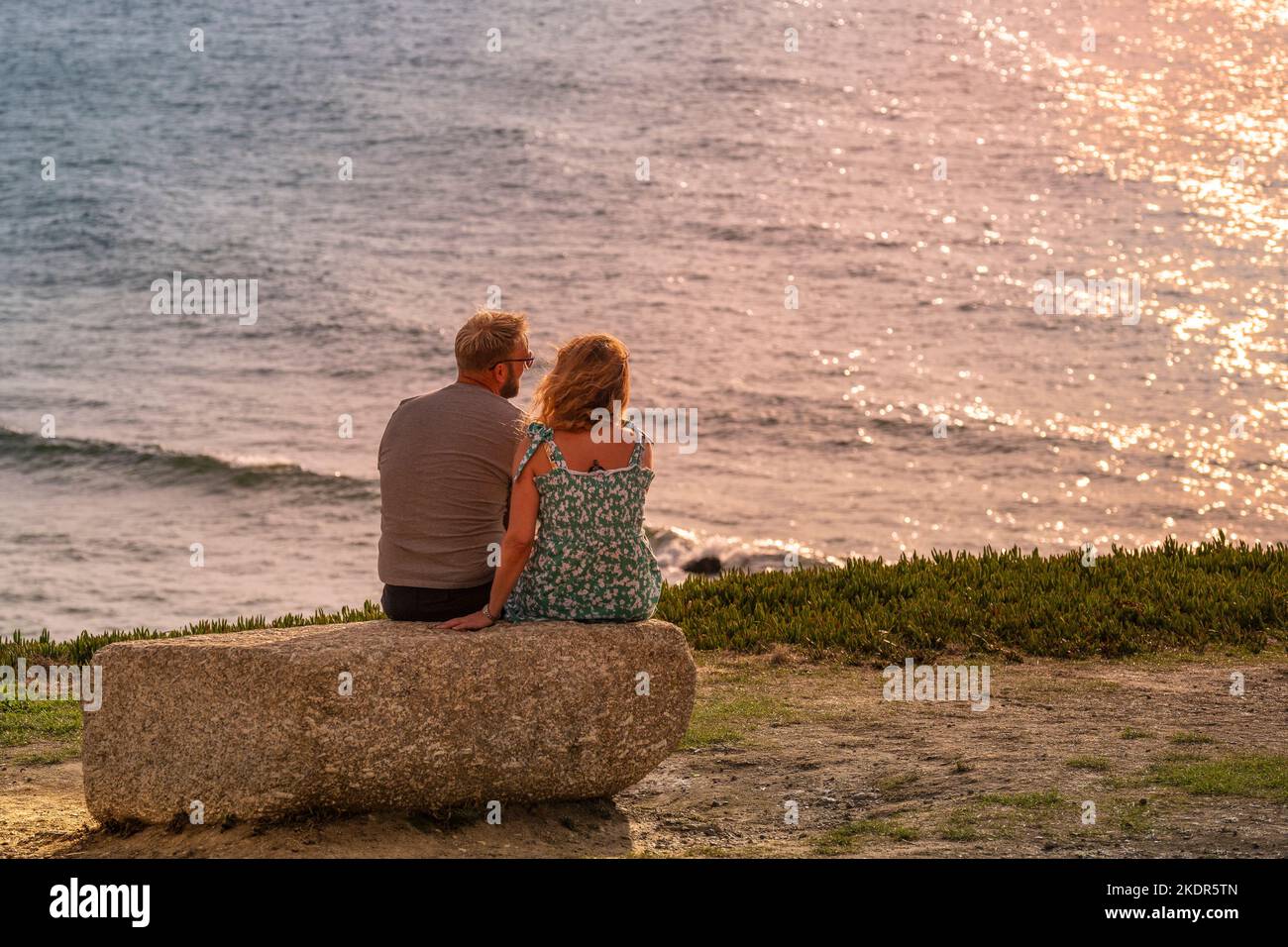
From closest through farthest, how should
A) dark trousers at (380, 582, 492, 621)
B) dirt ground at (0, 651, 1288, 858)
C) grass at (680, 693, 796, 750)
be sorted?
dirt ground at (0, 651, 1288, 858) → dark trousers at (380, 582, 492, 621) → grass at (680, 693, 796, 750)

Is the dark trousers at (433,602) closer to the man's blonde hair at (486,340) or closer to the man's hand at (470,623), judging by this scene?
the man's hand at (470,623)

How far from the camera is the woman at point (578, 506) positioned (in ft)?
21.1

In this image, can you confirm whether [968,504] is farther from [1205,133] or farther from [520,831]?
[1205,133]

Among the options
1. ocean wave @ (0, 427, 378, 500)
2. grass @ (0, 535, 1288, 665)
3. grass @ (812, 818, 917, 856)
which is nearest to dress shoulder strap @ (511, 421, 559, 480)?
grass @ (812, 818, 917, 856)

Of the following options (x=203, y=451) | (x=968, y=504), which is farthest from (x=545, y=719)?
(x=203, y=451)

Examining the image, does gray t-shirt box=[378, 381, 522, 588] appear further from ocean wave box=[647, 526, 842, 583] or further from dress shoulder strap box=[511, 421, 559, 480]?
ocean wave box=[647, 526, 842, 583]

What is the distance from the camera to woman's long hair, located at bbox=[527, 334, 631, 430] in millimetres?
6418

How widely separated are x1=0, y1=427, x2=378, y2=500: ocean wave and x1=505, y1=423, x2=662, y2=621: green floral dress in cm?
1537

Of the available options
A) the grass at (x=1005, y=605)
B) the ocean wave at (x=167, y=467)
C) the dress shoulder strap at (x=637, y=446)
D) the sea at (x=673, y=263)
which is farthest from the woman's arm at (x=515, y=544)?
the ocean wave at (x=167, y=467)

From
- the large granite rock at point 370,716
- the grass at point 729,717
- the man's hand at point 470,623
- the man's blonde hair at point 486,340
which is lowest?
the grass at point 729,717

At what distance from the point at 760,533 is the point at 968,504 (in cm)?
371

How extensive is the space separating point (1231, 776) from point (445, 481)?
3.95 metres

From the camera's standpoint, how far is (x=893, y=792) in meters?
6.86

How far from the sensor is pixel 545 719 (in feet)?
21.2
